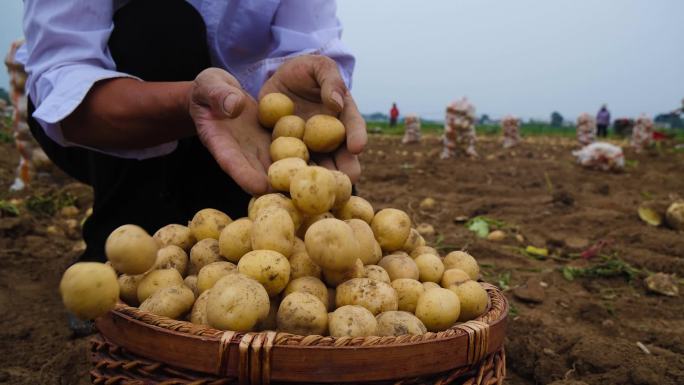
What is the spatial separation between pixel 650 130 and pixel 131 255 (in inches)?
782

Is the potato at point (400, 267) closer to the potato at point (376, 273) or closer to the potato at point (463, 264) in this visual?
the potato at point (376, 273)

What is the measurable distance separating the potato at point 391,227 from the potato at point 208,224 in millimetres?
593

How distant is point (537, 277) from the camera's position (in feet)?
12.7

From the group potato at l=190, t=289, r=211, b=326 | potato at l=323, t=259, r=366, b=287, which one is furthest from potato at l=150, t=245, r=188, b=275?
potato at l=323, t=259, r=366, b=287

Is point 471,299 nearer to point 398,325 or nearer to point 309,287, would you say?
point 398,325

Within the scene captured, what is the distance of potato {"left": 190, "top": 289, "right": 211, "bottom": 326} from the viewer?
1.57 meters

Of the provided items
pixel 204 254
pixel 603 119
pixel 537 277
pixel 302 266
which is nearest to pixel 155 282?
pixel 204 254

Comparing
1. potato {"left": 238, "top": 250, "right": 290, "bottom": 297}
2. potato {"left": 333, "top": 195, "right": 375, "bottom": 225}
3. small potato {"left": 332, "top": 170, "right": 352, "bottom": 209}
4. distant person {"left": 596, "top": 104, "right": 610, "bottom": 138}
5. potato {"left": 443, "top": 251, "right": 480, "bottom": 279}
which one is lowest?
distant person {"left": 596, "top": 104, "right": 610, "bottom": 138}

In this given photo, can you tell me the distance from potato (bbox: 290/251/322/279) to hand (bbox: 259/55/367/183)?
1.84ft

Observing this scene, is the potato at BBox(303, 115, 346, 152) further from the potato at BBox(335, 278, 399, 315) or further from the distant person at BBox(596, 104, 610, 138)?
the distant person at BBox(596, 104, 610, 138)

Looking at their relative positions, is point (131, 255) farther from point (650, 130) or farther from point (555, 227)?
point (650, 130)

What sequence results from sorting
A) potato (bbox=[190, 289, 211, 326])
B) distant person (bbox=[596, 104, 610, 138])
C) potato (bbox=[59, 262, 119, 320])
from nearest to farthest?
potato (bbox=[59, 262, 119, 320]) < potato (bbox=[190, 289, 211, 326]) < distant person (bbox=[596, 104, 610, 138])

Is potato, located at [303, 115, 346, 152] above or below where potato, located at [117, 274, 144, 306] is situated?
above

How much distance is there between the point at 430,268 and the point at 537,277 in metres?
2.17
